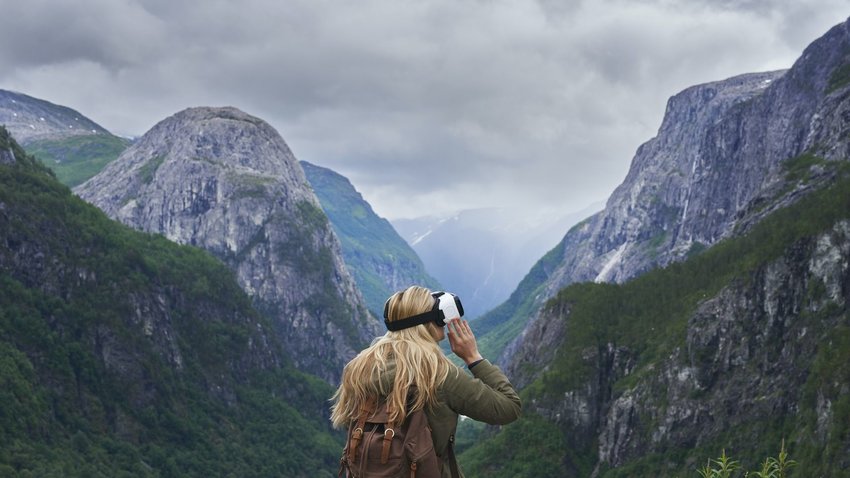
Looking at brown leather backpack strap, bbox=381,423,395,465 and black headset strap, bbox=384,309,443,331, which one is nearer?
brown leather backpack strap, bbox=381,423,395,465

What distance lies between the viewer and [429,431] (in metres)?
9.82

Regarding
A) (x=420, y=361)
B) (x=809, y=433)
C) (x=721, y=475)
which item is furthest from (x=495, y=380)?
(x=809, y=433)

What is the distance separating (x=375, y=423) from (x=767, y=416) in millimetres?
194512

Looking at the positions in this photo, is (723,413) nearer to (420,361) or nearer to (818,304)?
(818,304)

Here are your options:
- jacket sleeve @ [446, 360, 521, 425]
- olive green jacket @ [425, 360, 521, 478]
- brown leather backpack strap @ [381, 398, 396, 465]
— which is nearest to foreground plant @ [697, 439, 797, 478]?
jacket sleeve @ [446, 360, 521, 425]

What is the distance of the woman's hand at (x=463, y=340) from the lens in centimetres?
1087

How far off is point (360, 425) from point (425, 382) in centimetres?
102

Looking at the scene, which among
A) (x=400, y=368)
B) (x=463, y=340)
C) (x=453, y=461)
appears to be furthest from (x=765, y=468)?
(x=400, y=368)

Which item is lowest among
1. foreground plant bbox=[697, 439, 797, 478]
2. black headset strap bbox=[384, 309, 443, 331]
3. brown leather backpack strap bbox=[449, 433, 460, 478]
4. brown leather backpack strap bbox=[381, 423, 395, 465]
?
foreground plant bbox=[697, 439, 797, 478]

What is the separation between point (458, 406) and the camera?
1009cm

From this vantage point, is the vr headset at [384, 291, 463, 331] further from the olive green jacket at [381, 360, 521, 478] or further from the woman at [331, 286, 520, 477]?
the olive green jacket at [381, 360, 521, 478]

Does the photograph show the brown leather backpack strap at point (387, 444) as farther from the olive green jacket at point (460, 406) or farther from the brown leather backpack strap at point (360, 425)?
the olive green jacket at point (460, 406)

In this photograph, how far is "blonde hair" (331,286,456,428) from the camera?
9844 mm

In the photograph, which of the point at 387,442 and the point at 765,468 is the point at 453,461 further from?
the point at 765,468
